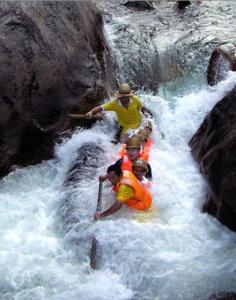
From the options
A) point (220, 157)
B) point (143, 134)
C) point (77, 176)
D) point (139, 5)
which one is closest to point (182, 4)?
point (139, 5)

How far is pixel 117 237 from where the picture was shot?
21.2ft

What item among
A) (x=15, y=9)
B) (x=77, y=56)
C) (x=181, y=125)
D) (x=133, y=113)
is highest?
(x=15, y=9)

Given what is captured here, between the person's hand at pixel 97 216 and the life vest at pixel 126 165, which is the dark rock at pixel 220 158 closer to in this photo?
the life vest at pixel 126 165

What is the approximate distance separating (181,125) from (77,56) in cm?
224

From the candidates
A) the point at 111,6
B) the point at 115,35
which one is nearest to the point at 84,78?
the point at 115,35

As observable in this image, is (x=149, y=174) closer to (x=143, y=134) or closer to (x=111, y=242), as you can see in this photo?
(x=143, y=134)

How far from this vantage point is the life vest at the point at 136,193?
21.6 feet

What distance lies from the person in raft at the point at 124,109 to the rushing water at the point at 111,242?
651mm

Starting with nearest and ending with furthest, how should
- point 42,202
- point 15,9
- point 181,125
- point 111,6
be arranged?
point 42,202, point 15,9, point 181,125, point 111,6

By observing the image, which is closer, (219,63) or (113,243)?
(113,243)

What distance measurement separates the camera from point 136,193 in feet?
21.8

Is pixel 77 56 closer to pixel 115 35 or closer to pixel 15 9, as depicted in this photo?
pixel 15 9

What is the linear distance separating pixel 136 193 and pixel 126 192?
0.15 metres

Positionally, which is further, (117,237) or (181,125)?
(181,125)
